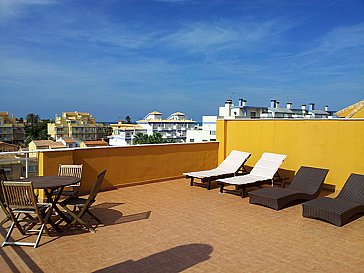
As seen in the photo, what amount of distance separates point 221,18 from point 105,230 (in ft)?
59.0

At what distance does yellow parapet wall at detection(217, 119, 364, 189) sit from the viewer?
24.2 ft

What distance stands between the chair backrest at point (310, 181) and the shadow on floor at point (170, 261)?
3337 millimetres

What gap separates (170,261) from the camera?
3646 mm

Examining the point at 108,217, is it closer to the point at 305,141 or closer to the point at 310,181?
the point at 310,181

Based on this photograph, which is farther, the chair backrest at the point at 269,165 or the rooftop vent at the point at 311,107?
the rooftop vent at the point at 311,107

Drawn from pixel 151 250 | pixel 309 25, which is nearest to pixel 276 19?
pixel 309 25

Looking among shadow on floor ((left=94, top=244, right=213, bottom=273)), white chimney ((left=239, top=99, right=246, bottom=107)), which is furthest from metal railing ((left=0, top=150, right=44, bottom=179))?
white chimney ((left=239, top=99, right=246, bottom=107))

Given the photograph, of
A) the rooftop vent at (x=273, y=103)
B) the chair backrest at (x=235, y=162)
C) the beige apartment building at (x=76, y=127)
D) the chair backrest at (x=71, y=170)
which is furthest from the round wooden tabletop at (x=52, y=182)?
the beige apartment building at (x=76, y=127)

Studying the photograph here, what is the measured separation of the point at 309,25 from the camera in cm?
1827

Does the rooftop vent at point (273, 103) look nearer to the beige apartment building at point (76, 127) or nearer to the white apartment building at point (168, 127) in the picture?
the beige apartment building at point (76, 127)

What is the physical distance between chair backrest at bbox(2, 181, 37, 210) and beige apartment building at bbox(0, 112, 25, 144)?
54325 millimetres

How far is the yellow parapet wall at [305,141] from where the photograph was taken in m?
7.38

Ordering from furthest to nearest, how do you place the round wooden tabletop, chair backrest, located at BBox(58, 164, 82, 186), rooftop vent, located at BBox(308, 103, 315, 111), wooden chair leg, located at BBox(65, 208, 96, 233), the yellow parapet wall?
rooftop vent, located at BBox(308, 103, 315, 111) → the yellow parapet wall → chair backrest, located at BBox(58, 164, 82, 186) → wooden chair leg, located at BBox(65, 208, 96, 233) → the round wooden tabletop

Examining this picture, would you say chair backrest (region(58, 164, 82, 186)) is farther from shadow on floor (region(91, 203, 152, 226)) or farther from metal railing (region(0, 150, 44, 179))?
metal railing (region(0, 150, 44, 179))
